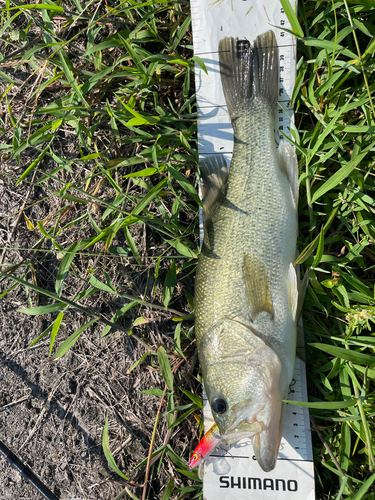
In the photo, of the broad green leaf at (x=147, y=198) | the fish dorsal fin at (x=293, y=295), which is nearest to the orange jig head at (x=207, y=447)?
the fish dorsal fin at (x=293, y=295)

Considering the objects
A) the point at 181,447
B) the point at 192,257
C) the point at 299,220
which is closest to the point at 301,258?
the point at 299,220

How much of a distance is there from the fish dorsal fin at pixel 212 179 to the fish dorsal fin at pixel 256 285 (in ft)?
1.48

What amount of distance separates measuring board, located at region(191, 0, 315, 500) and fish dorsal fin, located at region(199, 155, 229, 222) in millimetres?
159

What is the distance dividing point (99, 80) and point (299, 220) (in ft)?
6.09

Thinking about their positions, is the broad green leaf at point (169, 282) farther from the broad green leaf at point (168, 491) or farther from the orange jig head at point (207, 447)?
the broad green leaf at point (168, 491)

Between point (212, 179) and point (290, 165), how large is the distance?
53cm

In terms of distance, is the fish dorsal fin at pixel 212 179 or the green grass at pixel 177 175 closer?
the green grass at pixel 177 175

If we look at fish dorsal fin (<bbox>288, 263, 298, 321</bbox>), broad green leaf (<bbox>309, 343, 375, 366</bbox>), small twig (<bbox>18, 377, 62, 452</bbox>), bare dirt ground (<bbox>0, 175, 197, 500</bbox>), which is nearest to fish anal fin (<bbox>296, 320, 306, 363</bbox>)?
fish dorsal fin (<bbox>288, 263, 298, 321</bbox>)

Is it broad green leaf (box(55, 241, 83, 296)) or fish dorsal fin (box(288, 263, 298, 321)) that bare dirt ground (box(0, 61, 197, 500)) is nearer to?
broad green leaf (box(55, 241, 83, 296))

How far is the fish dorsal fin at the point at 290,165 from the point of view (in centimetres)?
222

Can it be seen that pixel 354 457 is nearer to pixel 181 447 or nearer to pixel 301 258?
pixel 181 447

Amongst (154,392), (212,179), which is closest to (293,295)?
(212,179)

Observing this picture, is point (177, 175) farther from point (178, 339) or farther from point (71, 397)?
point (71, 397)

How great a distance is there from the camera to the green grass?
2.14 meters
